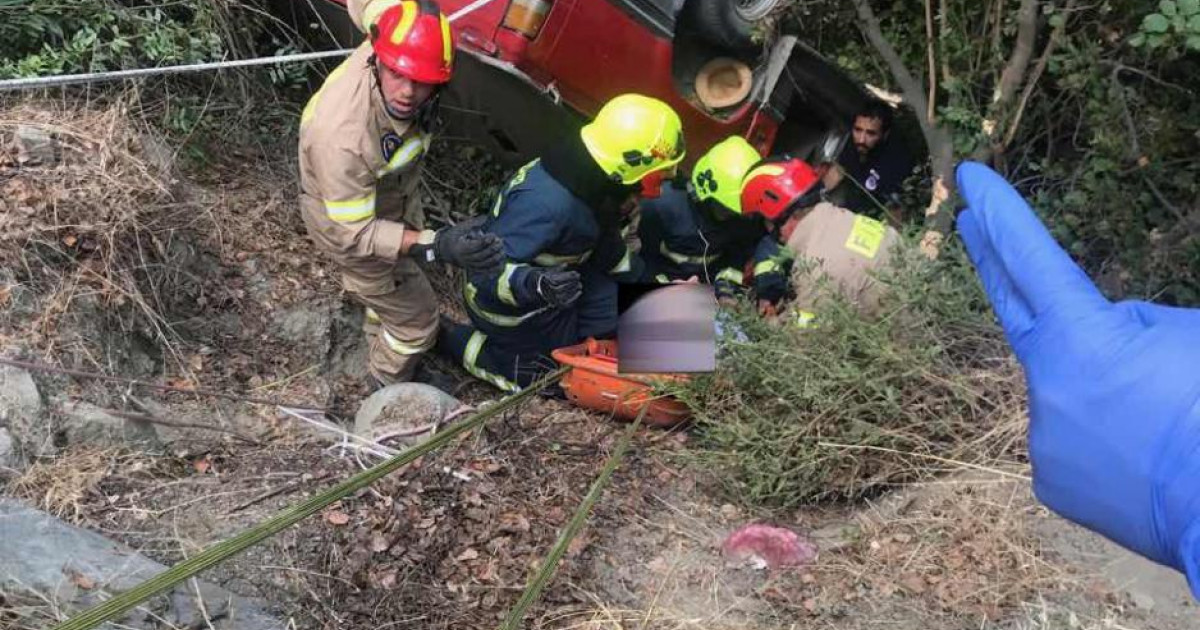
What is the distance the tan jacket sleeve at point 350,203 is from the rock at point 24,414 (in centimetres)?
128

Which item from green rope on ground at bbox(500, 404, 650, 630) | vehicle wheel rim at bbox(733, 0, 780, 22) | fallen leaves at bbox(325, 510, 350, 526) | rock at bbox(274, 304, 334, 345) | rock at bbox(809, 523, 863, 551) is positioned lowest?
rock at bbox(274, 304, 334, 345)

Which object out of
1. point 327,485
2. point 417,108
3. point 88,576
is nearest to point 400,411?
point 327,485

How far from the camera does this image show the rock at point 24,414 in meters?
3.32

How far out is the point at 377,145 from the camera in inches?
163

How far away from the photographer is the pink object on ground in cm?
341

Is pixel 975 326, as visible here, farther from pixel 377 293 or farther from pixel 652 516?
pixel 377 293

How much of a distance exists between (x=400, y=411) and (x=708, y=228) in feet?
6.41

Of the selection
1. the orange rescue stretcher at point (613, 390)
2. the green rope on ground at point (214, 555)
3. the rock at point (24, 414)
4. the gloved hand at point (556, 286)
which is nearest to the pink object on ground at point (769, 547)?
the orange rescue stretcher at point (613, 390)

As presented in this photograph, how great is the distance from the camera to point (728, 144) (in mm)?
4820

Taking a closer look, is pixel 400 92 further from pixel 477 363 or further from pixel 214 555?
pixel 214 555

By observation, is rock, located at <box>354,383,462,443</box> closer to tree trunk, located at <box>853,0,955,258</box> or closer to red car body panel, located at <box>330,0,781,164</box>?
red car body panel, located at <box>330,0,781,164</box>

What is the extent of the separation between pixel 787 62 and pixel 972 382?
6.20 ft

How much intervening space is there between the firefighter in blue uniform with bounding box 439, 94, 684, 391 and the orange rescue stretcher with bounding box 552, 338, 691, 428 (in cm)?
31

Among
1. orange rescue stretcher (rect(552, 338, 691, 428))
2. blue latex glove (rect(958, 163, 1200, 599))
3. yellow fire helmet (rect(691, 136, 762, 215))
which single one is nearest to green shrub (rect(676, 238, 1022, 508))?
orange rescue stretcher (rect(552, 338, 691, 428))
